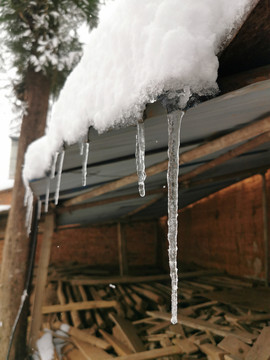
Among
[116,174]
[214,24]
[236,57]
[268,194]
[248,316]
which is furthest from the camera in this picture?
[268,194]

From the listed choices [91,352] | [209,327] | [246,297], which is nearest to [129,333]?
[91,352]

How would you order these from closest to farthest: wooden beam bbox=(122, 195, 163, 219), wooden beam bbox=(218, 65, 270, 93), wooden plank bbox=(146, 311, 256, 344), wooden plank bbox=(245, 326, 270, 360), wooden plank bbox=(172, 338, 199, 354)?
wooden beam bbox=(218, 65, 270, 93)
wooden plank bbox=(245, 326, 270, 360)
wooden plank bbox=(146, 311, 256, 344)
wooden plank bbox=(172, 338, 199, 354)
wooden beam bbox=(122, 195, 163, 219)

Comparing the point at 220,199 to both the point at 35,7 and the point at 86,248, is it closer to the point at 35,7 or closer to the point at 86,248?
the point at 86,248

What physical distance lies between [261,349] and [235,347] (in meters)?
0.33

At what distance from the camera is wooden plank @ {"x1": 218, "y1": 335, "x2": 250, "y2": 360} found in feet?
10.4

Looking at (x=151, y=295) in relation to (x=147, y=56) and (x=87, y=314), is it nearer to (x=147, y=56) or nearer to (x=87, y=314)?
(x=87, y=314)

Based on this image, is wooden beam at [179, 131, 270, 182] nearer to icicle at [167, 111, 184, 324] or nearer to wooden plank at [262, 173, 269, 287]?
icicle at [167, 111, 184, 324]

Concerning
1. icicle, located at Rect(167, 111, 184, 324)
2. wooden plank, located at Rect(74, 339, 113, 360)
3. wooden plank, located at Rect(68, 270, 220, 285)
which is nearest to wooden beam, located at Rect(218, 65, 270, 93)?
icicle, located at Rect(167, 111, 184, 324)

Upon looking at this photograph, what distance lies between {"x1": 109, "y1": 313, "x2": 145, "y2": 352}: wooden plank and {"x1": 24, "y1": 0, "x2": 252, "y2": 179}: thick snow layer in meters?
3.30

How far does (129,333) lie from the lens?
4.34 metres

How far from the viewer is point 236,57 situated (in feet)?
4.13

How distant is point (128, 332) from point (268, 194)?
4164mm

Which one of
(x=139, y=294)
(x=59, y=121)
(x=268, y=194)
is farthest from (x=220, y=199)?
(x=59, y=121)

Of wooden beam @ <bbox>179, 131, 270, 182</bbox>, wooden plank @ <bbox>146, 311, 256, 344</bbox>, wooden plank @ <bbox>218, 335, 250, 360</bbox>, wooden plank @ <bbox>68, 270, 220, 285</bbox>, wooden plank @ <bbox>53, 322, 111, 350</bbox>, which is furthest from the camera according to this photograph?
wooden plank @ <bbox>68, 270, 220, 285</bbox>
